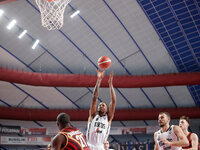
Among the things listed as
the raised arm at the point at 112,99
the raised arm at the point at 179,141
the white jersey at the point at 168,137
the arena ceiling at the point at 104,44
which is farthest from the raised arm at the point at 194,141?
the arena ceiling at the point at 104,44

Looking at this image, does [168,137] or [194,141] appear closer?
[168,137]

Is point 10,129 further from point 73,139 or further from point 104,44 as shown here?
point 73,139

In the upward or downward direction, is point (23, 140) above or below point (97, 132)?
above

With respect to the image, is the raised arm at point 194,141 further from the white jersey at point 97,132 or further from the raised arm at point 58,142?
the raised arm at point 58,142

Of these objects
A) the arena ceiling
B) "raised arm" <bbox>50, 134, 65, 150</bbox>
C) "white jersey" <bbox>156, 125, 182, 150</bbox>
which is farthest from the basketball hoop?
"raised arm" <bbox>50, 134, 65, 150</bbox>

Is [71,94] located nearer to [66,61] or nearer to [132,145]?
[66,61]

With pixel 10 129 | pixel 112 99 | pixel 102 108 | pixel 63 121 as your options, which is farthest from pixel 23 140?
pixel 63 121

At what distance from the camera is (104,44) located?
74.2ft

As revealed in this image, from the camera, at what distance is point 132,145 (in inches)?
942

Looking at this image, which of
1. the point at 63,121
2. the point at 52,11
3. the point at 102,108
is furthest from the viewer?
the point at 52,11

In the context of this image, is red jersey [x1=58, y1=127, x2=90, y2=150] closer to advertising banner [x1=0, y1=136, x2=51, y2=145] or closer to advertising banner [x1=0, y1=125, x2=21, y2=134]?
advertising banner [x1=0, y1=136, x2=51, y2=145]

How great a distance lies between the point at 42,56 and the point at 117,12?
6342 millimetres

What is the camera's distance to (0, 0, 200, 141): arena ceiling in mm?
20391

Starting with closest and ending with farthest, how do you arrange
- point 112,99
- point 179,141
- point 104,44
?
point 179,141
point 112,99
point 104,44
